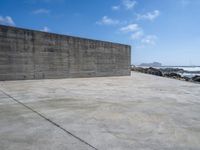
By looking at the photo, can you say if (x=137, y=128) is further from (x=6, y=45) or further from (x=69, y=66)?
(x=69, y=66)

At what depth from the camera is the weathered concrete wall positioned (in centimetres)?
898

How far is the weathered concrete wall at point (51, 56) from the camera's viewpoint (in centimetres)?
898

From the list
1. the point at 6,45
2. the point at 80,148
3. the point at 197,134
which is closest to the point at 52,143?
the point at 80,148

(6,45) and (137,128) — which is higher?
(6,45)

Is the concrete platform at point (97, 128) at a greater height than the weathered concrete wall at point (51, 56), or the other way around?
the weathered concrete wall at point (51, 56)

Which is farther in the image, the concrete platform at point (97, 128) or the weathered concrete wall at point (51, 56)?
the weathered concrete wall at point (51, 56)

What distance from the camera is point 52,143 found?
7.22 ft

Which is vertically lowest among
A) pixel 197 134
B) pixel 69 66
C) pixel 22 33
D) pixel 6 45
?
pixel 197 134

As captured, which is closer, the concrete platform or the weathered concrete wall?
the concrete platform

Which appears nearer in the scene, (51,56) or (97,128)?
(97,128)

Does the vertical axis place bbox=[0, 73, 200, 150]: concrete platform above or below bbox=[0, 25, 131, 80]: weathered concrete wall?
below

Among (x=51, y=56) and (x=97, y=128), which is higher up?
(x=51, y=56)

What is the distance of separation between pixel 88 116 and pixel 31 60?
725 centimetres

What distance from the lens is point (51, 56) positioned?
10.6 metres
